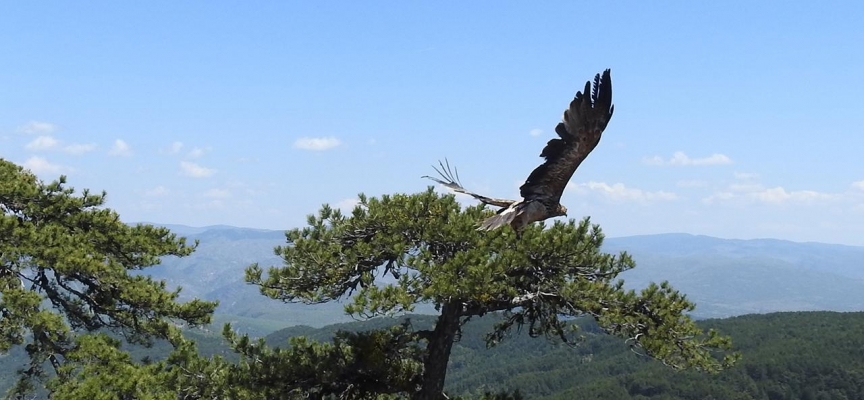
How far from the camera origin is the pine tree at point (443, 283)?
978 cm

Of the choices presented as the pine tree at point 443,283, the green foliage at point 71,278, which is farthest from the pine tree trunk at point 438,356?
the green foliage at point 71,278

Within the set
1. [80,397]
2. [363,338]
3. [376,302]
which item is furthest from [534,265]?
[80,397]

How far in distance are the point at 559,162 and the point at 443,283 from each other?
8.10 feet

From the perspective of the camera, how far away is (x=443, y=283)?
927cm

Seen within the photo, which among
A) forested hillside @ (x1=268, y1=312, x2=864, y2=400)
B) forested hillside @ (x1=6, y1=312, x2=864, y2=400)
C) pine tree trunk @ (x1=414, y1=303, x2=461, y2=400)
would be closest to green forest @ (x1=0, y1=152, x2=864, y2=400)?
pine tree trunk @ (x1=414, y1=303, x2=461, y2=400)

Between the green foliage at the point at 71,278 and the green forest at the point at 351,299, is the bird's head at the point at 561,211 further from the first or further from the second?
the green foliage at the point at 71,278

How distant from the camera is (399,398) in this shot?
1222 centimetres

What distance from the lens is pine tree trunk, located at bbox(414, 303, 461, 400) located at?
11.6 meters

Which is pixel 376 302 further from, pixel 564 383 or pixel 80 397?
A: pixel 564 383

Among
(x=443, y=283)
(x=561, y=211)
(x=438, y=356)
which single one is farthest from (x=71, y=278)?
(x=561, y=211)

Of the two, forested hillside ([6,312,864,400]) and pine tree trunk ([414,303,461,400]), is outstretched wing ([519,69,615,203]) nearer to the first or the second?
pine tree trunk ([414,303,461,400])

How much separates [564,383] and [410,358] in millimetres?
176690

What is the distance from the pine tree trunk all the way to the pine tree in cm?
2

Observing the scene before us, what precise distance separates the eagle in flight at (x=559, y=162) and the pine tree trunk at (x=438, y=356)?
236 centimetres
